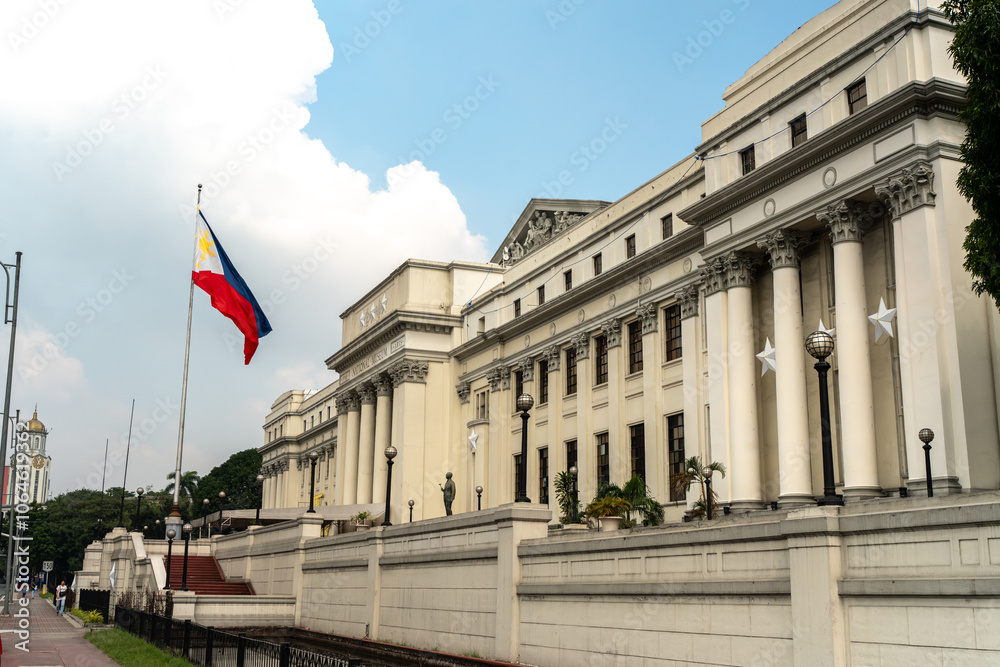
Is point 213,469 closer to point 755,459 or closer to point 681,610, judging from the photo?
point 755,459

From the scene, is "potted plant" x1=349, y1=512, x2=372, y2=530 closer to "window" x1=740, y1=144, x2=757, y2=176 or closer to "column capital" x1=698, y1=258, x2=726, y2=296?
"column capital" x1=698, y1=258, x2=726, y2=296

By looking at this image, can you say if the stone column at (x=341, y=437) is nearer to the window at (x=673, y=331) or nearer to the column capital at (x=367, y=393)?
the column capital at (x=367, y=393)

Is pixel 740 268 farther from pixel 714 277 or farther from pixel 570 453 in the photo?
pixel 570 453

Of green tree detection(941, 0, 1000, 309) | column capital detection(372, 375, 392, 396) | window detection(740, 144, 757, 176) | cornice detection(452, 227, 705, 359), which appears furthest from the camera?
column capital detection(372, 375, 392, 396)

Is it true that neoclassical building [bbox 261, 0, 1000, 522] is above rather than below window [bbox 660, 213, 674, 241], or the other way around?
below

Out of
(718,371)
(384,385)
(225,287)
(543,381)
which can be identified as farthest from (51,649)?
(384,385)

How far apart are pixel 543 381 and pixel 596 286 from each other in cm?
680

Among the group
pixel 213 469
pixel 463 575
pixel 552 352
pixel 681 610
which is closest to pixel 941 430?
pixel 681 610

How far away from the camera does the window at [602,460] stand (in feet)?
121

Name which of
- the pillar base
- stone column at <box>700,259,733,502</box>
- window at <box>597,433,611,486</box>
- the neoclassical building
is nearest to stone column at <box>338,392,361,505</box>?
the neoclassical building

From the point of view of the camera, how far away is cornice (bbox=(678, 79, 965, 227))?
22.3 metres

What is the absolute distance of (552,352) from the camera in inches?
1636

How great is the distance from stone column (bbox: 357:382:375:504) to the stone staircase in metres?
9.89

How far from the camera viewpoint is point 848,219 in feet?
80.0
